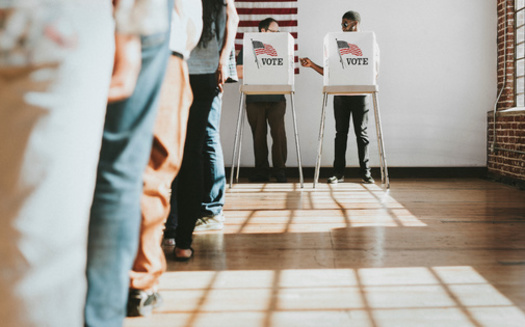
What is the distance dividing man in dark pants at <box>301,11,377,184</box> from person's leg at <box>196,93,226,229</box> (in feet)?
7.27

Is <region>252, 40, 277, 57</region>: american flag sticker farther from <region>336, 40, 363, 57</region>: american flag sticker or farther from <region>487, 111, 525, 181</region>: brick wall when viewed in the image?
<region>487, 111, 525, 181</region>: brick wall

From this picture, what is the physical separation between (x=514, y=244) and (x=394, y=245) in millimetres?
496

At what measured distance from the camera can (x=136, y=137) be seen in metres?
0.95

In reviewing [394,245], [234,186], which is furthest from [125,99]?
[234,186]

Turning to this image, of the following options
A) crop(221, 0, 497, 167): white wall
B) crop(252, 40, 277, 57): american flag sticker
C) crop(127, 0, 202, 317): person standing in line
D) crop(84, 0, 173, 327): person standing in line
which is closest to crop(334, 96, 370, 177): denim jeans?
crop(221, 0, 497, 167): white wall

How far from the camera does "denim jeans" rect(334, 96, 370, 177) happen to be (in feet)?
14.8

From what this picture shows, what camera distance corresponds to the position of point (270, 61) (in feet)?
13.5

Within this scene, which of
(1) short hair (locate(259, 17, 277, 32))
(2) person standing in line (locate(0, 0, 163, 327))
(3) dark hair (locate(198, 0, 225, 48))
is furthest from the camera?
(1) short hair (locate(259, 17, 277, 32))

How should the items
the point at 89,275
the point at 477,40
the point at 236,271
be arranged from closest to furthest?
1. the point at 89,275
2. the point at 236,271
3. the point at 477,40

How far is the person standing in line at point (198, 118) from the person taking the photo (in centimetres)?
182

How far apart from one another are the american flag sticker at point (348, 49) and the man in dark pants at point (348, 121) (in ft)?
1.70

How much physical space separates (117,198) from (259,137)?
159 inches

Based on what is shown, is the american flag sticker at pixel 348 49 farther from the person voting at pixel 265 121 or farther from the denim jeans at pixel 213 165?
the denim jeans at pixel 213 165

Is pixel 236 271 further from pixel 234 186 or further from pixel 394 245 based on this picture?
pixel 234 186
